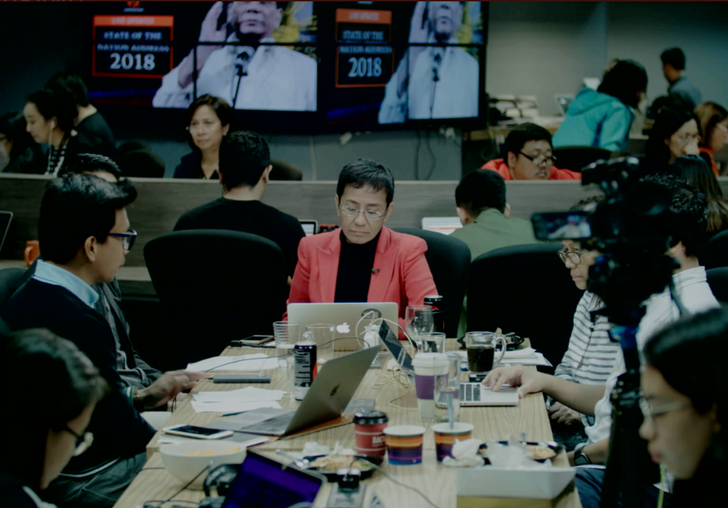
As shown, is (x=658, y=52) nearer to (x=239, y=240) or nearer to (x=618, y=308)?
(x=239, y=240)

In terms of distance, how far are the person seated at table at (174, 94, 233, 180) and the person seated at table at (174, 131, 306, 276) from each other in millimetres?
1066

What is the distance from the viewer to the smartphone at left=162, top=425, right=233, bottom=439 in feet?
5.49

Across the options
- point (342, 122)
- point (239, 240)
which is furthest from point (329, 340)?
point (342, 122)

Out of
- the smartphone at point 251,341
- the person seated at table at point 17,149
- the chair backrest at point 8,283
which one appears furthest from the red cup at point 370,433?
the person seated at table at point 17,149

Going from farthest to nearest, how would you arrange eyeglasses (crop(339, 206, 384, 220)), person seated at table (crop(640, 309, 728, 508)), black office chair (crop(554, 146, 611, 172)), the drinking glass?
black office chair (crop(554, 146, 611, 172)) < eyeglasses (crop(339, 206, 384, 220)) < the drinking glass < person seated at table (crop(640, 309, 728, 508))

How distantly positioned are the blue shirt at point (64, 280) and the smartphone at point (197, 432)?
1.42ft

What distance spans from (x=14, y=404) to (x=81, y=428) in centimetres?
15

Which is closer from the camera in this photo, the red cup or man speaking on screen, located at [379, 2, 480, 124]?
the red cup

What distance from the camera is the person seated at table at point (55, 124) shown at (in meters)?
4.67

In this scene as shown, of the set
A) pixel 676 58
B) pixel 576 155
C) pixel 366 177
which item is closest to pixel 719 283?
pixel 366 177

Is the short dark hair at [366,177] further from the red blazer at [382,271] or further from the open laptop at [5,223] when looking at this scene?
the open laptop at [5,223]

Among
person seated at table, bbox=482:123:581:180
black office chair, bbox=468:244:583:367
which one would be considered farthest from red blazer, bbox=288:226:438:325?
person seated at table, bbox=482:123:581:180

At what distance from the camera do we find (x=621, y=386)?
1.29 m

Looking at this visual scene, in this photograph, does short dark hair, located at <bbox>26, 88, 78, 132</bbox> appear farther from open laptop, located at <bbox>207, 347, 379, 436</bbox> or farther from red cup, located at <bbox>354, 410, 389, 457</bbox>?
red cup, located at <bbox>354, 410, 389, 457</bbox>
